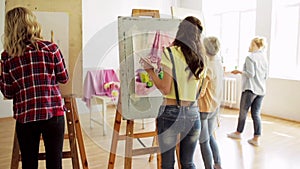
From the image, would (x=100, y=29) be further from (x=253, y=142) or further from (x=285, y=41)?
(x=253, y=142)

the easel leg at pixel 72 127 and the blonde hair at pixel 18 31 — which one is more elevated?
the blonde hair at pixel 18 31

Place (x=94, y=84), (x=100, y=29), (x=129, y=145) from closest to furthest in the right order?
(x=129, y=145) < (x=94, y=84) < (x=100, y=29)

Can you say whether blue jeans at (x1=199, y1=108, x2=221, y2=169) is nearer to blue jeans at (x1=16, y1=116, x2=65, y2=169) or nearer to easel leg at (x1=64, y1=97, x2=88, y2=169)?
easel leg at (x1=64, y1=97, x2=88, y2=169)

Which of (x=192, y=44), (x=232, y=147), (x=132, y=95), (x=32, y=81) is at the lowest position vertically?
(x=232, y=147)

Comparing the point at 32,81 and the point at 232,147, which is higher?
the point at 32,81

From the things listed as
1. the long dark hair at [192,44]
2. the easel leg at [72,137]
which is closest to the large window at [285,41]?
the long dark hair at [192,44]

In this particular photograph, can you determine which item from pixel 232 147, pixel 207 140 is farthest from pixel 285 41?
pixel 207 140

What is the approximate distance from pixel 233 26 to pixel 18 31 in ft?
16.4

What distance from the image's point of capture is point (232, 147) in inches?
145

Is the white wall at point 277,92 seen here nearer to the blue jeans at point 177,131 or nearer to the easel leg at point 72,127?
the blue jeans at point 177,131

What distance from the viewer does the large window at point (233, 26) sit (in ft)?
19.0

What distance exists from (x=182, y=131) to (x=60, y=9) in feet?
4.56

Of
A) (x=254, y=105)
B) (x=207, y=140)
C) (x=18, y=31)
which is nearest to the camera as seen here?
(x=18, y=31)

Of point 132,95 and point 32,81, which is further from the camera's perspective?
point 132,95
